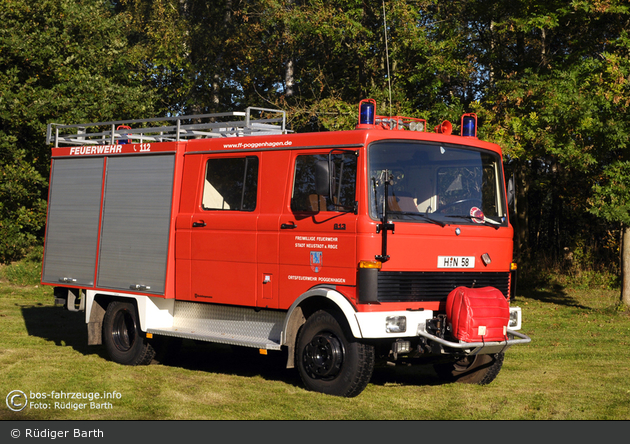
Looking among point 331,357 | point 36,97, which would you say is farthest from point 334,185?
point 36,97

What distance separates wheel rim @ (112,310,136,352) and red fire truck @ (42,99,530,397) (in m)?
0.02

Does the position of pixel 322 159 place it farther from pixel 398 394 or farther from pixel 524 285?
pixel 524 285

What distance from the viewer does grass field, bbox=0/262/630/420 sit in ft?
24.7

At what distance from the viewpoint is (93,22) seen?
2581cm

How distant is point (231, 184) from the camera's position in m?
9.47

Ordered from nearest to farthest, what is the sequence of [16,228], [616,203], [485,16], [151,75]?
1. [616,203]
2. [485,16]
3. [16,228]
4. [151,75]

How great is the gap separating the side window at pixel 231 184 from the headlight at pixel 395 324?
89.3 inches

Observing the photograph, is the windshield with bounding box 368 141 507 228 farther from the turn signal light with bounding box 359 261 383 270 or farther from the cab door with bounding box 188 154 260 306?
the cab door with bounding box 188 154 260 306

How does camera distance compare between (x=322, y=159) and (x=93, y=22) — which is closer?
(x=322, y=159)

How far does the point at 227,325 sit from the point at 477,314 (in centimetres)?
310

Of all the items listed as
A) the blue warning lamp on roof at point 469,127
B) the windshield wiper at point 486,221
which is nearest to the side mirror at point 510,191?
the windshield wiper at point 486,221

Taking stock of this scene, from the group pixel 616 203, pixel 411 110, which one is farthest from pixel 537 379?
pixel 411 110

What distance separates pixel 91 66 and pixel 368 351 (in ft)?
64.9

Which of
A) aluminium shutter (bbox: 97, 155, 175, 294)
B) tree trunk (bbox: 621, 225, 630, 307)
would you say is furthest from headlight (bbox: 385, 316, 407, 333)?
tree trunk (bbox: 621, 225, 630, 307)
